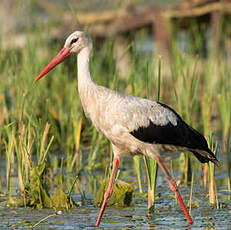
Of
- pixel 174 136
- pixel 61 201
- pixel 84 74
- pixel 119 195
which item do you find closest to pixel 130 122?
pixel 174 136

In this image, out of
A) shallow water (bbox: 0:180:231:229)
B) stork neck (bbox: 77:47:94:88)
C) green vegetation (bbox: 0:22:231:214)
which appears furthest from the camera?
green vegetation (bbox: 0:22:231:214)

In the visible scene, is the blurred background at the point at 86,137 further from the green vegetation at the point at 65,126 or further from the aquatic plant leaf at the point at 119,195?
the aquatic plant leaf at the point at 119,195

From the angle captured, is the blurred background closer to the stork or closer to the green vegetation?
the green vegetation

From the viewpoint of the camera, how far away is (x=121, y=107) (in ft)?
17.1

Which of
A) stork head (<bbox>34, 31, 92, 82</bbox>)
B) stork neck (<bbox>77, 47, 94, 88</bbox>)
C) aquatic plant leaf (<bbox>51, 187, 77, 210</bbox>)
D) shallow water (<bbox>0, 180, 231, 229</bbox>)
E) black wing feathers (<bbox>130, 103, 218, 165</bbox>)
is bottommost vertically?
shallow water (<bbox>0, 180, 231, 229</bbox>)

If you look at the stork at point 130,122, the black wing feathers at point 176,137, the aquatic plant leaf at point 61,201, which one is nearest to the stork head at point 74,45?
the stork at point 130,122

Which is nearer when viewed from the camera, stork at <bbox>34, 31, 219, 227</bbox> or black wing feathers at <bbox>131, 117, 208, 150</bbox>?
stork at <bbox>34, 31, 219, 227</bbox>

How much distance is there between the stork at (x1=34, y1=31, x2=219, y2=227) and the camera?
525 centimetres

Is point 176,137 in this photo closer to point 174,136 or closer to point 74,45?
point 174,136

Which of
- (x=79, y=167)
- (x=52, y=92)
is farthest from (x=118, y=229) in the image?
(x=52, y=92)

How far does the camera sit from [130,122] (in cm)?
524

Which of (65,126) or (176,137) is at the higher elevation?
(65,126)

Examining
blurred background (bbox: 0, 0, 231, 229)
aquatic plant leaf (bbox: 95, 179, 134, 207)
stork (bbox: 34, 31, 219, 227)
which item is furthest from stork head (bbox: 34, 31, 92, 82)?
aquatic plant leaf (bbox: 95, 179, 134, 207)

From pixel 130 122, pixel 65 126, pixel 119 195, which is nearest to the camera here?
pixel 130 122
